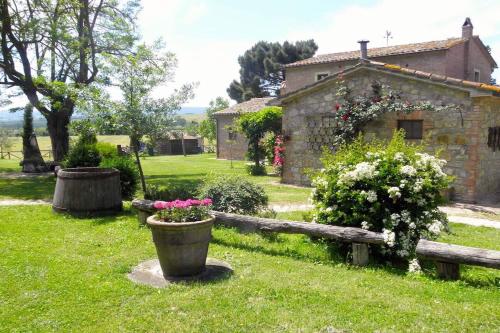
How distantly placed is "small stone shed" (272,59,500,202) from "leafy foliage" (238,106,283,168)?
5.39 m

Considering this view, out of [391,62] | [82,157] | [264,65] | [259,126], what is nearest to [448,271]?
[82,157]

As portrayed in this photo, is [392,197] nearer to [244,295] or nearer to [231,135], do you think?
[244,295]

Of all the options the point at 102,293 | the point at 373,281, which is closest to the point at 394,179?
the point at 373,281

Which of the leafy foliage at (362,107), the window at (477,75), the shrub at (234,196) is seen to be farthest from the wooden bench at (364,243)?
the window at (477,75)

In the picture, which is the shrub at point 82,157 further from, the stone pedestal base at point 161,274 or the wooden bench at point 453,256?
the wooden bench at point 453,256

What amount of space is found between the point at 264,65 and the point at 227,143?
21.2m

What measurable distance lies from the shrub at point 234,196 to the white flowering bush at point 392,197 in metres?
1.99

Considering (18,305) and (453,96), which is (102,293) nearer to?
(18,305)

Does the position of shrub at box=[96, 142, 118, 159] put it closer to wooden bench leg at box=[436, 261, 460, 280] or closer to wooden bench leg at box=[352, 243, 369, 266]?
wooden bench leg at box=[352, 243, 369, 266]

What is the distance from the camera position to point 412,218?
596 cm

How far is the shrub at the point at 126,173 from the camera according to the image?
37.0 feet

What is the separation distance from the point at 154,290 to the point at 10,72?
16304 millimetres

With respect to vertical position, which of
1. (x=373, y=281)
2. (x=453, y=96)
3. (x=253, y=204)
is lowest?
(x=373, y=281)

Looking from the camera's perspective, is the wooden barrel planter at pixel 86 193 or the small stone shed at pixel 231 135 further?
the small stone shed at pixel 231 135
